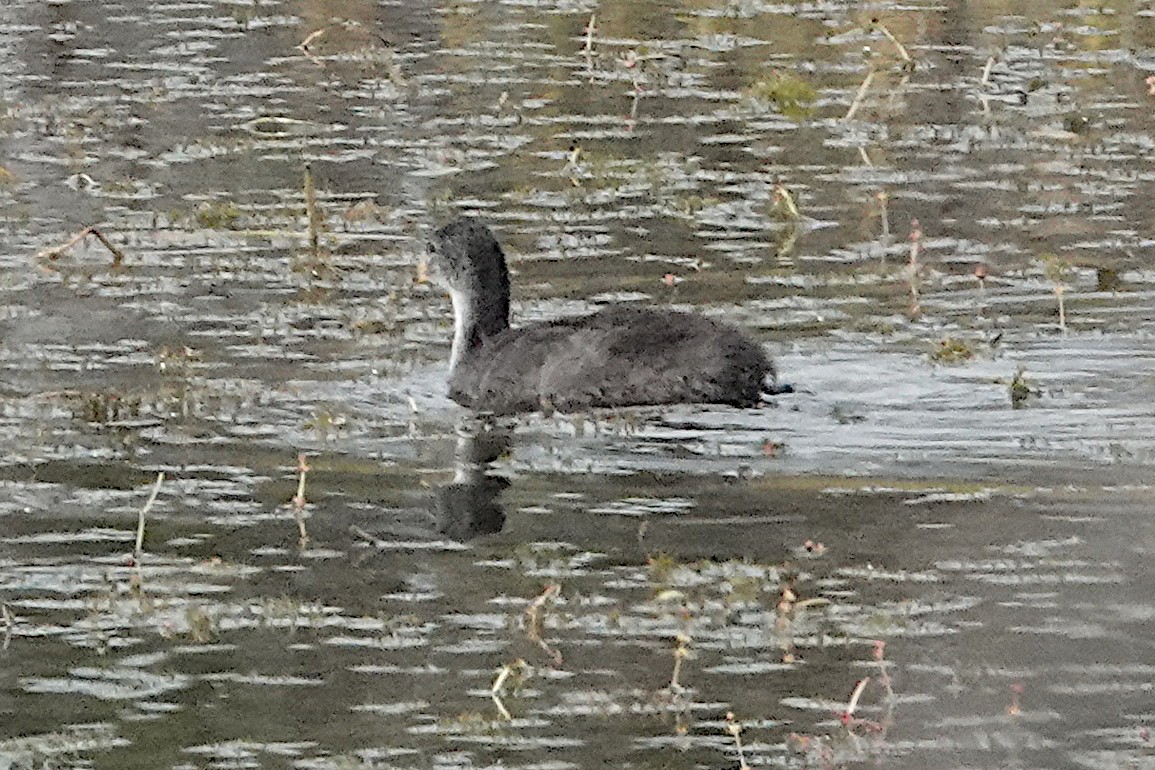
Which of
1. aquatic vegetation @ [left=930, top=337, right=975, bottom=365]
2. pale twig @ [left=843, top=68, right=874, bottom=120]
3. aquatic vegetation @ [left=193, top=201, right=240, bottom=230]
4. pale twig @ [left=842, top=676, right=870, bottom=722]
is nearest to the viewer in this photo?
pale twig @ [left=842, top=676, right=870, bottom=722]

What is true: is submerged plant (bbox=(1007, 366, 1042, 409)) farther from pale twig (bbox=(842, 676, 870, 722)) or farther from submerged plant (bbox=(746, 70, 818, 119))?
submerged plant (bbox=(746, 70, 818, 119))

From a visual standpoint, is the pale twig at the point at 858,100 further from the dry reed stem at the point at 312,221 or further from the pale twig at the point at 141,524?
the pale twig at the point at 141,524

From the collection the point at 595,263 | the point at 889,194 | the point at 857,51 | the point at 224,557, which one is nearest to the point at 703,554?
the point at 224,557

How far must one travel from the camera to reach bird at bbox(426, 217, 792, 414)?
1425 cm

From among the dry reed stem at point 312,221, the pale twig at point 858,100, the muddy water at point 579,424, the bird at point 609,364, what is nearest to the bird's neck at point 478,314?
the bird at point 609,364

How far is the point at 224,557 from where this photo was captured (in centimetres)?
1184

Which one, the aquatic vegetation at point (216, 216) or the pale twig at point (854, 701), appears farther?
the aquatic vegetation at point (216, 216)

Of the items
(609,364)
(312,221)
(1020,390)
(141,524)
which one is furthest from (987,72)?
(141,524)

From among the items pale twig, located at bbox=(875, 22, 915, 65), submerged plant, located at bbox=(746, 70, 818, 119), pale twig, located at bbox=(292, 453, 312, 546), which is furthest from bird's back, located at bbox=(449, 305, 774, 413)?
pale twig, located at bbox=(875, 22, 915, 65)

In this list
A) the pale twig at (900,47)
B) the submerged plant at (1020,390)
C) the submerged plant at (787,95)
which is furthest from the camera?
the pale twig at (900,47)

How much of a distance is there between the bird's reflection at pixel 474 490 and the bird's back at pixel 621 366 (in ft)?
1.44

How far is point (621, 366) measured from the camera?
14.4m

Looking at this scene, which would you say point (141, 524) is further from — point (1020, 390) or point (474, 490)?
point (1020, 390)

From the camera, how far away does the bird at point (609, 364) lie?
14.2 metres
